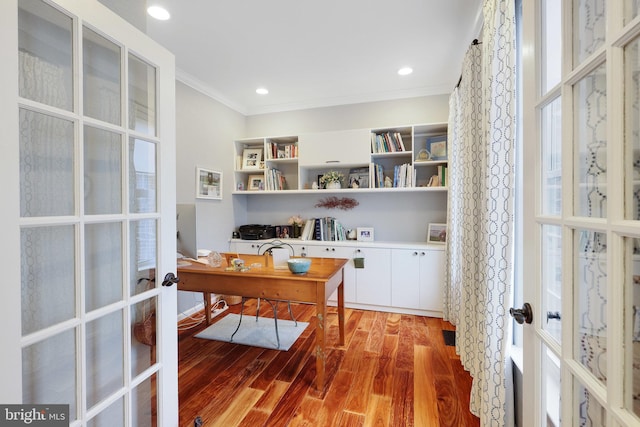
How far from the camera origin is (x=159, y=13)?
201cm

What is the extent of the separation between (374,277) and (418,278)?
0.49 m

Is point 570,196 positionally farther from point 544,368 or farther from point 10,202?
point 10,202

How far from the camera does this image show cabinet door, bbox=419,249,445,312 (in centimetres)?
295

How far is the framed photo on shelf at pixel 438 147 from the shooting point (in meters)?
3.14

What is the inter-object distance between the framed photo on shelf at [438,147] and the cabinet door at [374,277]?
1.25m

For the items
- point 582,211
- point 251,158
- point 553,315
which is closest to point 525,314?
point 553,315

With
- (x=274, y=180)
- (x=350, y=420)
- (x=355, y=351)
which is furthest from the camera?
(x=274, y=180)

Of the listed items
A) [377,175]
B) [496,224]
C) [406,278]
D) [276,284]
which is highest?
[377,175]

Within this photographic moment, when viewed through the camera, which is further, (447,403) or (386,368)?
(386,368)

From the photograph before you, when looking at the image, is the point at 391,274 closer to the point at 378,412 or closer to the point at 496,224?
the point at 378,412

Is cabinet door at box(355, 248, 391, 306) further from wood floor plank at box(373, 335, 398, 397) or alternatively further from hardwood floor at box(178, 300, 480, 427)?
wood floor plank at box(373, 335, 398, 397)

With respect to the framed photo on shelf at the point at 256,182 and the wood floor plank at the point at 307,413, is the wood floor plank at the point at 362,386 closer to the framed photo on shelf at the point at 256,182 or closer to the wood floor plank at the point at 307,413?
the wood floor plank at the point at 307,413

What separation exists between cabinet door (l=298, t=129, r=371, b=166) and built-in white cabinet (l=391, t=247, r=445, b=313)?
49.0 inches

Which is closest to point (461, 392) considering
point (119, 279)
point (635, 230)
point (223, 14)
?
point (635, 230)
